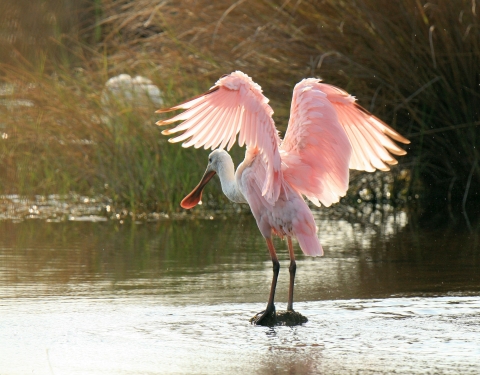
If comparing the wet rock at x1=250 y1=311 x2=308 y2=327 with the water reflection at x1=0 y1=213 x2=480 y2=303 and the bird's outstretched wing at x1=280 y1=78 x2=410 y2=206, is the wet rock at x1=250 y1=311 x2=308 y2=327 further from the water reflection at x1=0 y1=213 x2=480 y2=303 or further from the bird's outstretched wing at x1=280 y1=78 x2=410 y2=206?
the bird's outstretched wing at x1=280 y1=78 x2=410 y2=206

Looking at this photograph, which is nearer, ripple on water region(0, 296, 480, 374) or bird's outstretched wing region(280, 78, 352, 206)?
ripple on water region(0, 296, 480, 374)

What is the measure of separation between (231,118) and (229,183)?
687 millimetres

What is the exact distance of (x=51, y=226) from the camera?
9.58 meters

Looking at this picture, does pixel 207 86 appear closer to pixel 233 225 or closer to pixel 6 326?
pixel 233 225

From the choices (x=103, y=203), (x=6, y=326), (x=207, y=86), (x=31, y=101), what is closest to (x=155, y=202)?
(x=103, y=203)

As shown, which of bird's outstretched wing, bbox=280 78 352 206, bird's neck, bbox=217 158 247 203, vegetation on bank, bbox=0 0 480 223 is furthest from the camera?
vegetation on bank, bbox=0 0 480 223

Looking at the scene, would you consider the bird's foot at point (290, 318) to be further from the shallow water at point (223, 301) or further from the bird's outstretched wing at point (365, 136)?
the bird's outstretched wing at point (365, 136)

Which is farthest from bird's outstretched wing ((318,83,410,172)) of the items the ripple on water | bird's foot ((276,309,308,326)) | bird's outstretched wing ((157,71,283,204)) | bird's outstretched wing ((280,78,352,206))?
bird's foot ((276,309,308,326))

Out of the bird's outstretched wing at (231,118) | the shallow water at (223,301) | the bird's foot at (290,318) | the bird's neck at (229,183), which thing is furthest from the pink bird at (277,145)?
the shallow water at (223,301)

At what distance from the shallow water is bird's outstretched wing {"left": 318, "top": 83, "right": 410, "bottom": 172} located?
760 millimetres

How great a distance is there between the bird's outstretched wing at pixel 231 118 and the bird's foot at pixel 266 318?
694mm

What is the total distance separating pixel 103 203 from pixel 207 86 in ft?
5.18

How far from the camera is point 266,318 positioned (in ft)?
19.1

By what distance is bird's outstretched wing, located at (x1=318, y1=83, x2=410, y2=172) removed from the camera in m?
6.92
